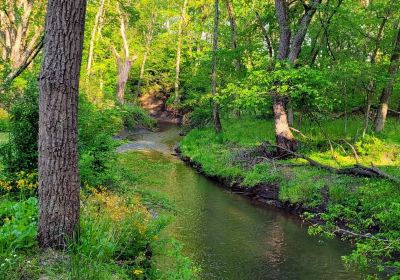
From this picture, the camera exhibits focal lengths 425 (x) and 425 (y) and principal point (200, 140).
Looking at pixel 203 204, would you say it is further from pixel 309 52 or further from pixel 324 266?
pixel 309 52

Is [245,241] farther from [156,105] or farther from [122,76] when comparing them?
[156,105]

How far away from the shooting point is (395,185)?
9672 millimetres

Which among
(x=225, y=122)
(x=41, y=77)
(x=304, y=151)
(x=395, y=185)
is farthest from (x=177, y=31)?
(x=41, y=77)

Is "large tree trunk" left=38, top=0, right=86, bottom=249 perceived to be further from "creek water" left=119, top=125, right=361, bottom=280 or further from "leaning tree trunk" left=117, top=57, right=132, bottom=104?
"leaning tree trunk" left=117, top=57, right=132, bottom=104

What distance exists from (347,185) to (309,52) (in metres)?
9.04

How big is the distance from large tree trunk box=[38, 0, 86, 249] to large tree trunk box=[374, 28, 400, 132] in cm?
1168

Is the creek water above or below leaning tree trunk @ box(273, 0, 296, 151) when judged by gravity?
below

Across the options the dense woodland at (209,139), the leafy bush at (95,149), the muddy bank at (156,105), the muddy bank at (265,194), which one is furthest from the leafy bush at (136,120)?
the leafy bush at (95,149)

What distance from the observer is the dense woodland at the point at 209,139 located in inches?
191

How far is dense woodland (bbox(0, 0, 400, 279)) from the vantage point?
486 centimetres

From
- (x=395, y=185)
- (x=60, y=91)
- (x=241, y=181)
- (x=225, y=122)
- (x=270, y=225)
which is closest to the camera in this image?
(x=60, y=91)

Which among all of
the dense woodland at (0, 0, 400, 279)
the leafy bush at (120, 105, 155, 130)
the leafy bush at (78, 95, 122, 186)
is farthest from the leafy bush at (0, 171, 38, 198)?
the leafy bush at (120, 105, 155, 130)

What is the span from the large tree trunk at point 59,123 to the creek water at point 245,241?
12.4 ft

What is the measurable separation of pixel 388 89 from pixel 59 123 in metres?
14.5
